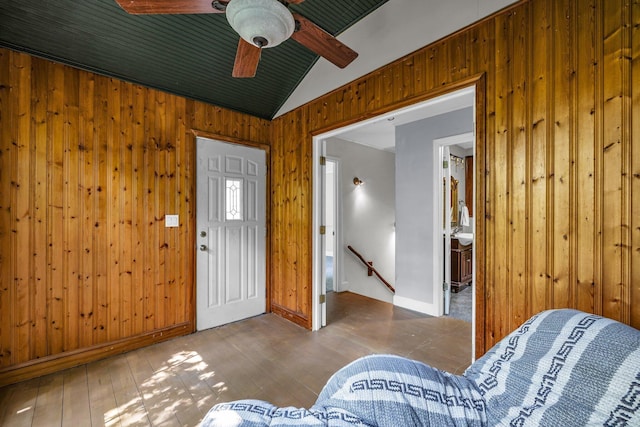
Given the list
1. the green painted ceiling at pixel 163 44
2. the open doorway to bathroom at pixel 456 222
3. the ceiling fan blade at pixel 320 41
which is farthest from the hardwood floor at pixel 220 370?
the green painted ceiling at pixel 163 44

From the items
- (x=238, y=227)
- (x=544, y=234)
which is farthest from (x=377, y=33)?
(x=238, y=227)

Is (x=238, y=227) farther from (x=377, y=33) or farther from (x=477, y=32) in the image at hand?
(x=477, y=32)

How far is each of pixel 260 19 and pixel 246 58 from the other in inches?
22.4

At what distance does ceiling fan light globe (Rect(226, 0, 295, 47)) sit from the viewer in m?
1.32

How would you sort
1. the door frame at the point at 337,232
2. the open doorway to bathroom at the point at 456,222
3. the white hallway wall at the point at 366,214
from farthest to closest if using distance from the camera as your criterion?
the white hallway wall at the point at 366,214, the door frame at the point at 337,232, the open doorway to bathroom at the point at 456,222

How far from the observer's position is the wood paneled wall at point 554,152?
1355 millimetres

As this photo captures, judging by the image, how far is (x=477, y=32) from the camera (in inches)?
72.9

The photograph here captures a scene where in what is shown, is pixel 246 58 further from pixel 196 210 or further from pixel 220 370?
pixel 220 370

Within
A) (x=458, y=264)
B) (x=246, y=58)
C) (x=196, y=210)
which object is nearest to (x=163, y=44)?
(x=246, y=58)

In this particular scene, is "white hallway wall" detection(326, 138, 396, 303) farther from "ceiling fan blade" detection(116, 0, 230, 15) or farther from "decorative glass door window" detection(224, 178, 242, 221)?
"ceiling fan blade" detection(116, 0, 230, 15)

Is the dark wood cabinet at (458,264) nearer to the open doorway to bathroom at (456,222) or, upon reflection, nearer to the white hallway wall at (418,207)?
the open doorway to bathroom at (456,222)

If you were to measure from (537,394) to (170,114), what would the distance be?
334 centimetres

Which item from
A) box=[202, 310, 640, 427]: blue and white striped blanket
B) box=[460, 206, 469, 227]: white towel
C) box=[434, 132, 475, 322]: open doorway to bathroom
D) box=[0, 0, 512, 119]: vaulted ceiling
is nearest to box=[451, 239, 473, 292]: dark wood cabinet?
box=[434, 132, 475, 322]: open doorway to bathroom

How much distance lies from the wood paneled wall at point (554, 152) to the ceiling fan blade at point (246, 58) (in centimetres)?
122
